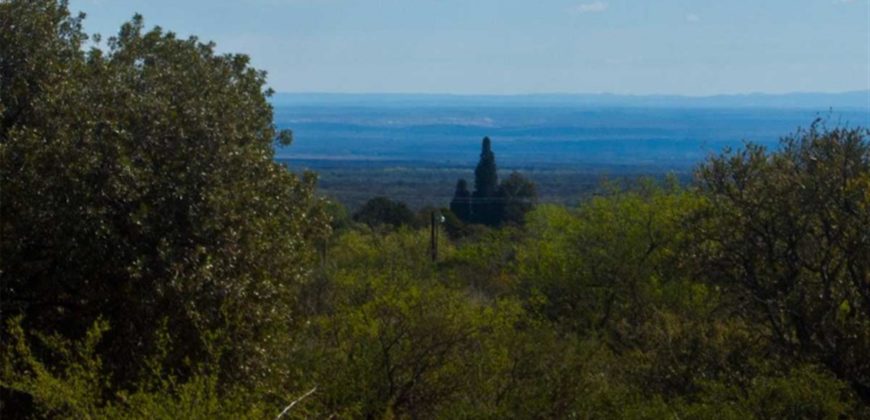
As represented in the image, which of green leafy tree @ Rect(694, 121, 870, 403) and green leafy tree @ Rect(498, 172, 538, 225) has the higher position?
green leafy tree @ Rect(694, 121, 870, 403)

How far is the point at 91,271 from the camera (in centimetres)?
1092

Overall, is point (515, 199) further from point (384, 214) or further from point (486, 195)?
point (384, 214)

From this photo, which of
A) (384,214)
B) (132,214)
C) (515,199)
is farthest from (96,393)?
(515,199)

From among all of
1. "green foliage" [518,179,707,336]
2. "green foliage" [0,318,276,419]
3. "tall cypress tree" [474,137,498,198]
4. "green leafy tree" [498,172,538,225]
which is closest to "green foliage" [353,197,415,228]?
"green leafy tree" [498,172,538,225]

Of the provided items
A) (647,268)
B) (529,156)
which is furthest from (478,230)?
(529,156)

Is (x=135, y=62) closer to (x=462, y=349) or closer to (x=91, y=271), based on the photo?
(x=91, y=271)

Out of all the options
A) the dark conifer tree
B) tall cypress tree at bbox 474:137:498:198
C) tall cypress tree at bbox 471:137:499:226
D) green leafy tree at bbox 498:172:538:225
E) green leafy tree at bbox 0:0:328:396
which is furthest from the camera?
tall cypress tree at bbox 474:137:498:198

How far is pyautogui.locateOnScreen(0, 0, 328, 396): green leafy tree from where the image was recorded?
10.6 metres

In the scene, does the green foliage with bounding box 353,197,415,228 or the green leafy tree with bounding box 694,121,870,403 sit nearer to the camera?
the green leafy tree with bounding box 694,121,870,403

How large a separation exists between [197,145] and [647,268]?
38.1 ft

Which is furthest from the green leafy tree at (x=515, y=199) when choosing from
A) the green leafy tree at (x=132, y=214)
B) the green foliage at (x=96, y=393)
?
the green foliage at (x=96, y=393)

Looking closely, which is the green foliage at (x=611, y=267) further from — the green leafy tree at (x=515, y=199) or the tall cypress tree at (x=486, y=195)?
the tall cypress tree at (x=486, y=195)

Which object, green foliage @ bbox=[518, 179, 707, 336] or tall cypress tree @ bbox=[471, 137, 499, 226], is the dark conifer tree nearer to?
tall cypress tree @ bbox=[471, 137, 499, 226]

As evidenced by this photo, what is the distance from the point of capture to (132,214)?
1045 cm
